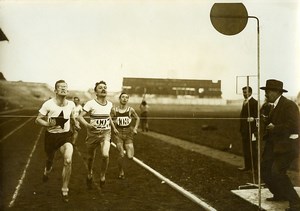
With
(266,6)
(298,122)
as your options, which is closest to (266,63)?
(266,6)

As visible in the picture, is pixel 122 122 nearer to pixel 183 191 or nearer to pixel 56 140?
pixel 56 140

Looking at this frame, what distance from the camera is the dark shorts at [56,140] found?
5059 mm

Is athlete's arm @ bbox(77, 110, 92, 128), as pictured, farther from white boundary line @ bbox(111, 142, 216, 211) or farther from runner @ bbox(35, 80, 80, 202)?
white boundary line @ bbox(111, 142, 216, 211)

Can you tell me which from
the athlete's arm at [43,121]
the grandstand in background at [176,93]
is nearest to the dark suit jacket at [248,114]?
the grandstand in background at [176,93]

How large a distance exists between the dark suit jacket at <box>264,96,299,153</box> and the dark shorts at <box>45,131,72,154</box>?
301 cm

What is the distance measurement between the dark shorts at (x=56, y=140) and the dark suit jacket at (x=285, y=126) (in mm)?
3013

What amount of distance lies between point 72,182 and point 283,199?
11.1 feet

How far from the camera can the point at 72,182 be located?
19.3 ft

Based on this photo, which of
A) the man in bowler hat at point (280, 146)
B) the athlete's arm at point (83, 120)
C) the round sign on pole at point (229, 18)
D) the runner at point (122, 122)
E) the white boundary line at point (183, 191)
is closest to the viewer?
the man in bowler hat at point (280, 146)

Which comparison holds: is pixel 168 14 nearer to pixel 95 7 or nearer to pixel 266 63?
pixel 95 7

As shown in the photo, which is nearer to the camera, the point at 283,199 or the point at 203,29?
the point at 283,199

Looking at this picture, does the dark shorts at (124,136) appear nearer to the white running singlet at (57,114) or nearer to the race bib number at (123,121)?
the race bib number at (123,121)

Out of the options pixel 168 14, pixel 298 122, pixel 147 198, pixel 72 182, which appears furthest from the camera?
pixel 168 14

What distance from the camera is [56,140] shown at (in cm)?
507
